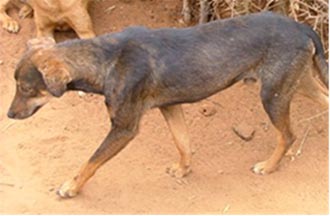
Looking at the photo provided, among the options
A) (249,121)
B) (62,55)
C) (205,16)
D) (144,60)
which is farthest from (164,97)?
(205,16)

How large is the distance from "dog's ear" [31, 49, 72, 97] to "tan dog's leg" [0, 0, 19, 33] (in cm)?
254

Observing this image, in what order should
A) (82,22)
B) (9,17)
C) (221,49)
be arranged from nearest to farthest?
(221,49) < (82,22) < (9,17)

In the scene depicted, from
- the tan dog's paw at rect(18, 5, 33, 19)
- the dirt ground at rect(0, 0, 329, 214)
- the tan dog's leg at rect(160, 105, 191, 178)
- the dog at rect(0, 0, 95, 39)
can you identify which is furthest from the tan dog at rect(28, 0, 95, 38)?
Answer: the tan dog's leg at rect(160, 105, 191, 178)

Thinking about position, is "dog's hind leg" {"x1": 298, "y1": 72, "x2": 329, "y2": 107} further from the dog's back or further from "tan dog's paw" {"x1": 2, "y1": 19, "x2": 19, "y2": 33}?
"tan dog's paw" {"x1": 2, "y1": 19, "x2": 19, "y2": 33}

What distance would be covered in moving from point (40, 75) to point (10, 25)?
8.71 feet

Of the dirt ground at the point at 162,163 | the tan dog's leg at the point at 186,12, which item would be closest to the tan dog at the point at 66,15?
the dirt ground at the point at 162,163

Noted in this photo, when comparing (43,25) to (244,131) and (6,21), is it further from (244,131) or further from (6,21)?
(244,131)

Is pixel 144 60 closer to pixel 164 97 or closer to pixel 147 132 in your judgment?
pixel 164 97

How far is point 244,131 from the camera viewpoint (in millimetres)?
6496

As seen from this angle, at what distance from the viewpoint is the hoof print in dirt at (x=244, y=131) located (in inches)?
254

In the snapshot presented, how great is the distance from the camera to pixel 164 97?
18.3 ft

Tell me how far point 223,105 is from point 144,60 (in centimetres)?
162

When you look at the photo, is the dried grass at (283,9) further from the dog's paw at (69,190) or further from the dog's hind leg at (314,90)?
the dog's paw at (69,190)

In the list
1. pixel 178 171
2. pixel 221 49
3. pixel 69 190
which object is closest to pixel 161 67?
pixel 221 49
